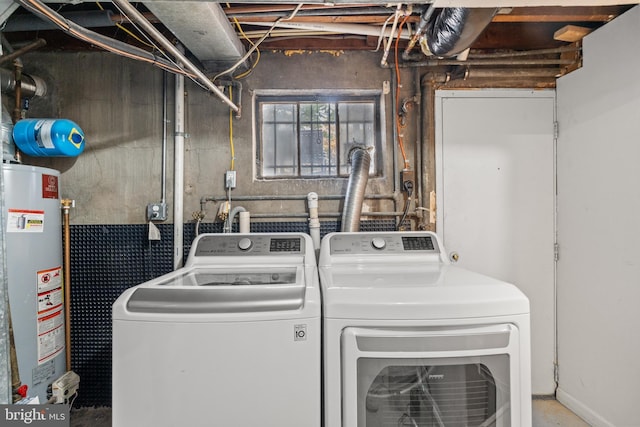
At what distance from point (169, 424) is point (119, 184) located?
171 cm

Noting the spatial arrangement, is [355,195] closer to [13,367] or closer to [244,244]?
[244,244]

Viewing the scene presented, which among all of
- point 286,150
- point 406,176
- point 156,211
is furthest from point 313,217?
point 156,211

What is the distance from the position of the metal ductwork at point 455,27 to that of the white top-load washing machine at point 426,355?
128 cm

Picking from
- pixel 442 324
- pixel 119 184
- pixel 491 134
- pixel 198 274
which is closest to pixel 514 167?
pixel 491 134

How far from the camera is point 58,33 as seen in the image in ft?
7.07

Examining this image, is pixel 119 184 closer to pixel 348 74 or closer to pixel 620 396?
pixel 348 74

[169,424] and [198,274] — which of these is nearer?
[169,424]

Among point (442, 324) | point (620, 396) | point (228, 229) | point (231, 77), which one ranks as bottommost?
point (620, 396)

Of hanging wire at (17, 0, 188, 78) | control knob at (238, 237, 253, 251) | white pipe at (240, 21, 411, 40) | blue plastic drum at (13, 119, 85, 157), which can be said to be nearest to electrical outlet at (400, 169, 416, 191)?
white pipe at (240, 21, 411, 40)

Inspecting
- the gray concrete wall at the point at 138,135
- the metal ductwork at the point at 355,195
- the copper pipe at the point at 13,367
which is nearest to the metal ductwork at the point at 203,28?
the gray concrete wall at the point at 138,135

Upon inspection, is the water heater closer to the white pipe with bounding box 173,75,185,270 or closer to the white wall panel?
the white pipe with bounding box 173,75,185,270

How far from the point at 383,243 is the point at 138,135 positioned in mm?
1890

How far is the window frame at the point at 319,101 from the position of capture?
2248 millimetres

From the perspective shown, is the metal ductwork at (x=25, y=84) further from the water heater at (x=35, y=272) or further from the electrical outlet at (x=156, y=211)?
the electrical outlet at (x=156, y=211)
